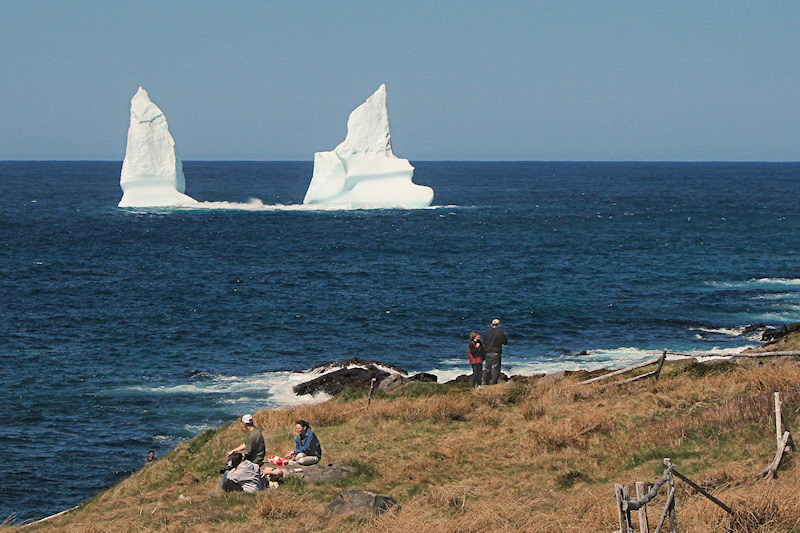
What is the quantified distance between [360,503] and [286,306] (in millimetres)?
27072

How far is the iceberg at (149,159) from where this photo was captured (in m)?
69.6

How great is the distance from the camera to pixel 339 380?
2405 cm

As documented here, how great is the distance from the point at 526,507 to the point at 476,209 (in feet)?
248

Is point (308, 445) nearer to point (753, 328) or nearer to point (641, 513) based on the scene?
point (641, 513)

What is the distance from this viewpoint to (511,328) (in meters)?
32.4

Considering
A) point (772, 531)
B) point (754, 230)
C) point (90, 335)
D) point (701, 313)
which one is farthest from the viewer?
point (754, 230)

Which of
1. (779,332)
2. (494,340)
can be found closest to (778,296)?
(779,332)

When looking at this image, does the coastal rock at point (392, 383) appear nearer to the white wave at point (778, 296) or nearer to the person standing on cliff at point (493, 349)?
the person standing on cliff at point (493, 349)

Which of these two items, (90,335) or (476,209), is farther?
(476,209)

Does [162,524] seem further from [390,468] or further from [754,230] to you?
[754,230]

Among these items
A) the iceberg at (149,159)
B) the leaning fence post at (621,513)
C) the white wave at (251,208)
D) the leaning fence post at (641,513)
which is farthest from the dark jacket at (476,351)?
the white wave at (251,208)

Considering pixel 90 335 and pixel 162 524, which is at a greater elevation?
pixel 162 524

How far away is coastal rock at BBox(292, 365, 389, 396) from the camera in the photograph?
23.6 metres

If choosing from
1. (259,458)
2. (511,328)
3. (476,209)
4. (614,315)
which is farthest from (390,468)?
(476,209)
